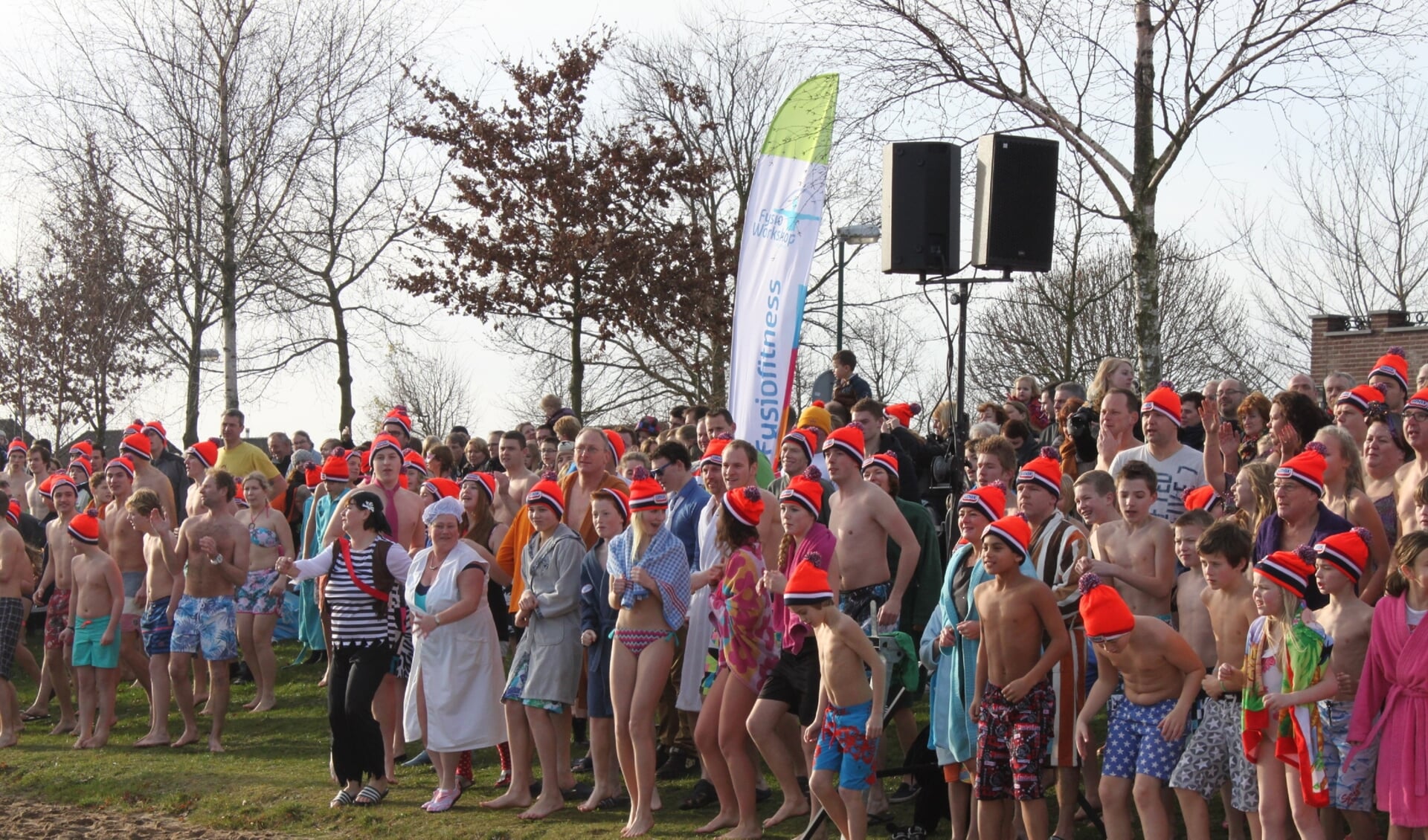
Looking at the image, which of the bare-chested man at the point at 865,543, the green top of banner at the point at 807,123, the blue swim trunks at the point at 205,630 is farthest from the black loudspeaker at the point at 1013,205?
the blue swim trunks at the point at 205,630

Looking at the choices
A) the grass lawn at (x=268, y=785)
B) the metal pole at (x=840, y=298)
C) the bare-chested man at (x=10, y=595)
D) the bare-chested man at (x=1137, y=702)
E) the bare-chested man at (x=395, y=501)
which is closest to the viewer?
the bare-chested man at (x=1137, y=702)

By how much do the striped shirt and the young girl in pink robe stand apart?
572 cm

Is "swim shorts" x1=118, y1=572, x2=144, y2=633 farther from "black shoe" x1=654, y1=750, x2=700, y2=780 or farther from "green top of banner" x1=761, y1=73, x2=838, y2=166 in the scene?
"green top of banner" x1=761, y1=73, x2=838, y2=166

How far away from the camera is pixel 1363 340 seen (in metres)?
30.1

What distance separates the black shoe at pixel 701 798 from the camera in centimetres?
870

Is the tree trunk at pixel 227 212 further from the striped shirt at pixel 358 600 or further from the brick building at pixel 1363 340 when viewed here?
the brick building at pixel 1363 340

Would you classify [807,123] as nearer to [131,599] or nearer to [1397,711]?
[131,599]

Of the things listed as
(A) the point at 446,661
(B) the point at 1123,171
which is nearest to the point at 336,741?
(A) the point at 446,661

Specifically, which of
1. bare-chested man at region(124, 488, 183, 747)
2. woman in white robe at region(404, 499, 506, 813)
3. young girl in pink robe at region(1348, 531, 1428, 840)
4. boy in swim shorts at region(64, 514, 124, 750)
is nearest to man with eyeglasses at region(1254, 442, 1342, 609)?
young girl in pink robe at region(1348, 531, 1428, 840)

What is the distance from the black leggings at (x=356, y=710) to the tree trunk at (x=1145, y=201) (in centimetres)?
730

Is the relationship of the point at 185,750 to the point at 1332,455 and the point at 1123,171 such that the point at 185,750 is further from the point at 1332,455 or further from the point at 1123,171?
the point at 1123,171

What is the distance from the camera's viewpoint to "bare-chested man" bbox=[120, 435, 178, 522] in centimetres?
1309

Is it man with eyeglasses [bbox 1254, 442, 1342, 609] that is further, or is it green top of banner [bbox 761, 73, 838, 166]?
green top of banner [bbox 761, 73, 838, 166]

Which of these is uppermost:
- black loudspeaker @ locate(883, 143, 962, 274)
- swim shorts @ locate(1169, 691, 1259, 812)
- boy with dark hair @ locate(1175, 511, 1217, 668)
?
black loudspeaker @ locate(883, 143, 962, 274)
